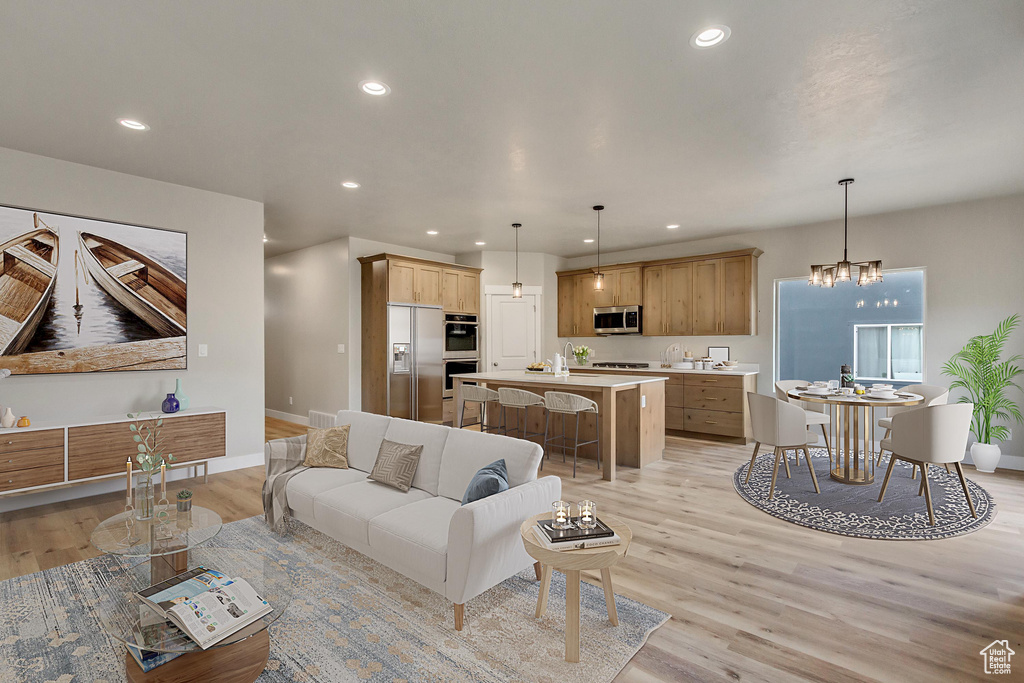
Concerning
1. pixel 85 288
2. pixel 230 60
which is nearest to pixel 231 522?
pixel 85 288

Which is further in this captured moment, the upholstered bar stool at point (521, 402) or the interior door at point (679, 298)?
the interior door at point (679, 298)

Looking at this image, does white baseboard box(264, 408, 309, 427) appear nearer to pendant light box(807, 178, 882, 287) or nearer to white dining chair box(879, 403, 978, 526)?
pendant light box(807, 178, 882, 287)

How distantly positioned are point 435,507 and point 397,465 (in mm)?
490

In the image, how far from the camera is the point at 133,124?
331cm

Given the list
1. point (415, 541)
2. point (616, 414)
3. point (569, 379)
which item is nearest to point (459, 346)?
point (569, 379)

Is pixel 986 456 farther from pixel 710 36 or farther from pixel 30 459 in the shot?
pixel 30 459

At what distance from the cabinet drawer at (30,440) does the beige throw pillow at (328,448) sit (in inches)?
77.0

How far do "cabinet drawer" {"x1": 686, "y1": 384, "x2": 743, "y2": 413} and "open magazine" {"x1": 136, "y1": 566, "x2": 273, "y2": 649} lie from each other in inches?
227

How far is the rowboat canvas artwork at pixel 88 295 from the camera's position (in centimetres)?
386

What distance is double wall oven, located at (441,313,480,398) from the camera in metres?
7.45

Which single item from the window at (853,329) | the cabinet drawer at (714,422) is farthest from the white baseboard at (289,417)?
the window at (853,329)

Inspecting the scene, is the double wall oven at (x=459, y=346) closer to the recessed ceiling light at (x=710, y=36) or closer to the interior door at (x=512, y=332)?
the interior door at (x=512, y=332)

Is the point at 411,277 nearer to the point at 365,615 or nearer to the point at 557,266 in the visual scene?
the point at 557,266

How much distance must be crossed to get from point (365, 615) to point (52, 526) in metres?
2.88
